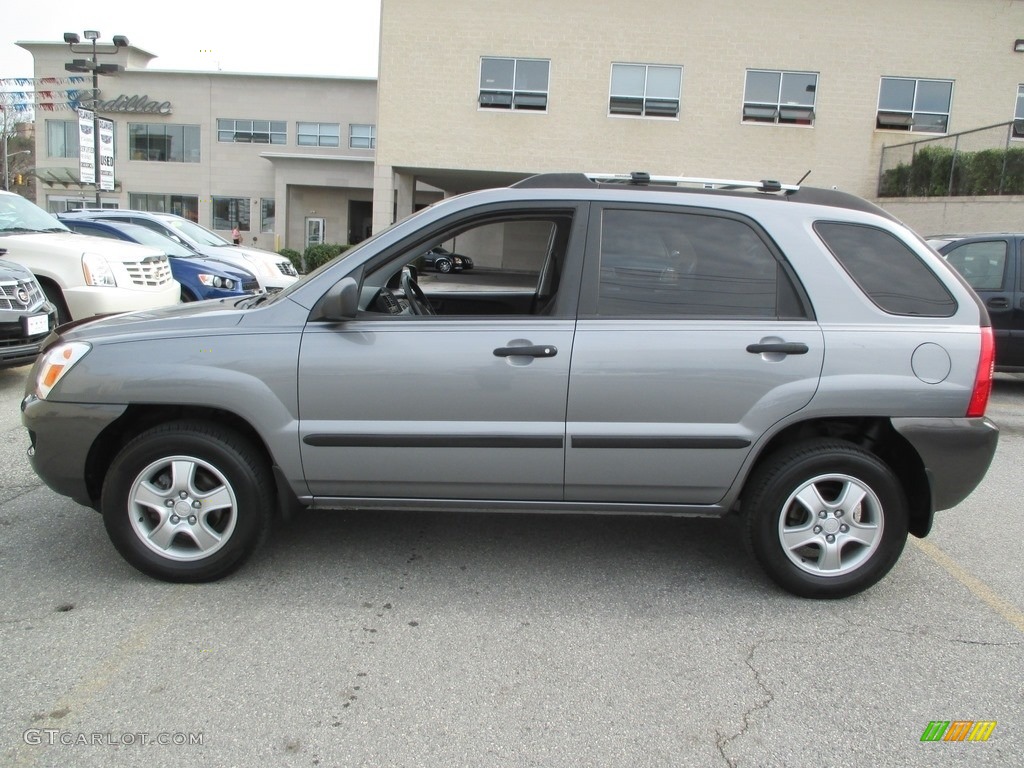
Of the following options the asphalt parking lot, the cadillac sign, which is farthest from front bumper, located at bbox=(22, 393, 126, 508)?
the cadillac sign

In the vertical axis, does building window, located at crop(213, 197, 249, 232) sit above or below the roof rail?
above

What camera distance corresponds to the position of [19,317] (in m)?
→ 7.10

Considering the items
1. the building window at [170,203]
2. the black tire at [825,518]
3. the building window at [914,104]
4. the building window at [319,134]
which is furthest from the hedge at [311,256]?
the black tire at [825,518]

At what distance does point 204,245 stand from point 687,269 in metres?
11.6

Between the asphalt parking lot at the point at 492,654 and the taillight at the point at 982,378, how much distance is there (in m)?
0.96

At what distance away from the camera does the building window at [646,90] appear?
22.5 metres

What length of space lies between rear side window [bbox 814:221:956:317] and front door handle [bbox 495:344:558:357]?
1.37 meters

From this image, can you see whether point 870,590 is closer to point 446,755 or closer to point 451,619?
point 451,619

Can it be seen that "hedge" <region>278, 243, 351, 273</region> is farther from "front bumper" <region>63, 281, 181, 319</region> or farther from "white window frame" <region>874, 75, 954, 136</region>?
"front bumper" <region>63, 281, 181, 319</region>

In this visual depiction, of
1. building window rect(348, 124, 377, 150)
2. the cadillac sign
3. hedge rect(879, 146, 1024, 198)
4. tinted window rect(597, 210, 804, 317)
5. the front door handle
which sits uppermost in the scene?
the cadillac sign

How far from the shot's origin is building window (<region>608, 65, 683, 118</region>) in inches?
887

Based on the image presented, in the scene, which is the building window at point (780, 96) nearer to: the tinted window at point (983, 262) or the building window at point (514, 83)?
the building window at point (514, 83)

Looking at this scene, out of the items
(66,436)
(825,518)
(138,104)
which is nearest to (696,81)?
(825,518)

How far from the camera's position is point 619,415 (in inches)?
137
